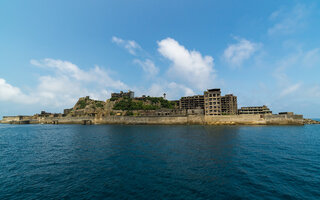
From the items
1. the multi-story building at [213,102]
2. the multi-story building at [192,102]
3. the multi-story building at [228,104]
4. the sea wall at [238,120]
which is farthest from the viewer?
the multi-story building at [192,102]

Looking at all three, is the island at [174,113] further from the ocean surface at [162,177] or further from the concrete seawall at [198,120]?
the ocean surface at [162,177]

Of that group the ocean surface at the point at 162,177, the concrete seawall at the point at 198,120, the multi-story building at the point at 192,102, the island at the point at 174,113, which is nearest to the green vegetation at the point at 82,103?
the island at the point at 174,113

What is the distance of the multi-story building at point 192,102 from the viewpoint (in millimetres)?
141125

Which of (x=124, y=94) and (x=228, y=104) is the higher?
(x=124, y=94)

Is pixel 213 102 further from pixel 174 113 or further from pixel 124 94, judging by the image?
pixel 124 94

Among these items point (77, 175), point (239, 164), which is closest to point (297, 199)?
point (239, 164)

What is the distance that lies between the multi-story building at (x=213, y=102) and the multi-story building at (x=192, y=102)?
35.6m

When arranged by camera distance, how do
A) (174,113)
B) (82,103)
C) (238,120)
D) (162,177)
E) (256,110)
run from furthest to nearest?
(82,103)
(256,110)
(174,113)
(238,120)
(162,177)

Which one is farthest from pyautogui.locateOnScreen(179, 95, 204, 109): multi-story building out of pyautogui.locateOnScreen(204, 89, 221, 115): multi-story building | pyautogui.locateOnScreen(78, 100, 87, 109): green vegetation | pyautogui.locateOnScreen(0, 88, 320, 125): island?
pyautogui.locateOnScreen(78, 100, 87, 109): green vegetation

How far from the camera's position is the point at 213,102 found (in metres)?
100

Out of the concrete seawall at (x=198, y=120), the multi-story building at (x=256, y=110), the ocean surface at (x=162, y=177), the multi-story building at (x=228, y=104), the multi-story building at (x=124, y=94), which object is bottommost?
the ocean surface at (x=162, y=177)

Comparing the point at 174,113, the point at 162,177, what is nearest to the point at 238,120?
the point at 174,113

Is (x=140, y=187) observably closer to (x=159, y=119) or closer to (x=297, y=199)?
(x=297, y=199)

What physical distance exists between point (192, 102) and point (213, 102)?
45227 mm
